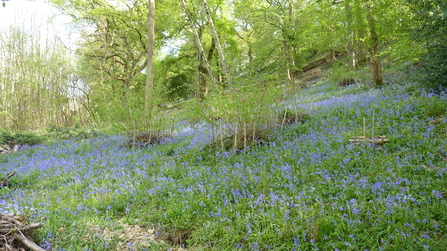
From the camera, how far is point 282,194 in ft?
12.4

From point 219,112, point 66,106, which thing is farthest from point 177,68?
point 219,112

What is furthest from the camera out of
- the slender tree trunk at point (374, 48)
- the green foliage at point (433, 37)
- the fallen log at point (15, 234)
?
the slender tree trunk at point (374, 48)

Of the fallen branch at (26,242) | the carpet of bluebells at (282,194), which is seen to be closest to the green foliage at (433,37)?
the carpet of bluebells at (282,194)

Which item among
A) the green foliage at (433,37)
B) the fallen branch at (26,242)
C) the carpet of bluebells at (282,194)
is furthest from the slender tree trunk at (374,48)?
the fallen branch at (26,242)

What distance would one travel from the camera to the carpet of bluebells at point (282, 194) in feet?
9.43

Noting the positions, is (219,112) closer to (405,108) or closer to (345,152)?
(345,152)

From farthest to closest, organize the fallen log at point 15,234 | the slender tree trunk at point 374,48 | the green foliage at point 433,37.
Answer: the slender tree trunk at point 374,48 < the green foliage at point 433,37 < the fallen log at point 15,234

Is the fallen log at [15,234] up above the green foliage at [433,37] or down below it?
below

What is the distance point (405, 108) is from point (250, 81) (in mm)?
4028

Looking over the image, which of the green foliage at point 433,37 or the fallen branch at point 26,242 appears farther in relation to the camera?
the green foliage at point 433,37

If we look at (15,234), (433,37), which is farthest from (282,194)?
(433,37)

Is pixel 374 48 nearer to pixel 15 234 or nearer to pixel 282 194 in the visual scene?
pixel 282 194

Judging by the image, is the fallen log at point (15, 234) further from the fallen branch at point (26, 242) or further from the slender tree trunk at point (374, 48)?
the slender tree trunk at point (374, 48)

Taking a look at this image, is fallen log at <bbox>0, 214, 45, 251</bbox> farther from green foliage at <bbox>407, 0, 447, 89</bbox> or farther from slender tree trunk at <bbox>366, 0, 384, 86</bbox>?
slender tree trunk at <bbox>366, 0, 384, 86</bbox>
